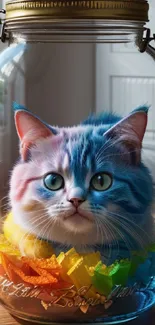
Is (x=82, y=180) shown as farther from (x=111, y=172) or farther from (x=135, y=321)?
(x=135, y=321)

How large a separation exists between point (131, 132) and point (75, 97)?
6cm

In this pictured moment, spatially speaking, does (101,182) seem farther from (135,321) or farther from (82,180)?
(135,321)

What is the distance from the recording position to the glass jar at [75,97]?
501mm

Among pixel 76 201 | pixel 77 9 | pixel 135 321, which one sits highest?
pixel 77 9

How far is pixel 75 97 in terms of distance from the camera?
0.53m

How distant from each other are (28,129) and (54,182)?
0.17 feet

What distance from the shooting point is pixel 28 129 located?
0.51 metres

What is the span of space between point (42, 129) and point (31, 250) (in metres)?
0.10

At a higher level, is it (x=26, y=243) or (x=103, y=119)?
(x=103, y=119)

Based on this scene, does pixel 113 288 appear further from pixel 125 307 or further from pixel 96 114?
pixel 96 114

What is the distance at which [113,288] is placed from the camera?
51 centimetres

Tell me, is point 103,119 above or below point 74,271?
above

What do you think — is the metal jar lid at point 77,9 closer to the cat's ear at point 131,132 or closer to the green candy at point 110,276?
the cat's ear at point 131,132

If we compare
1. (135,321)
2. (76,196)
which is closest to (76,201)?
(76,196)
